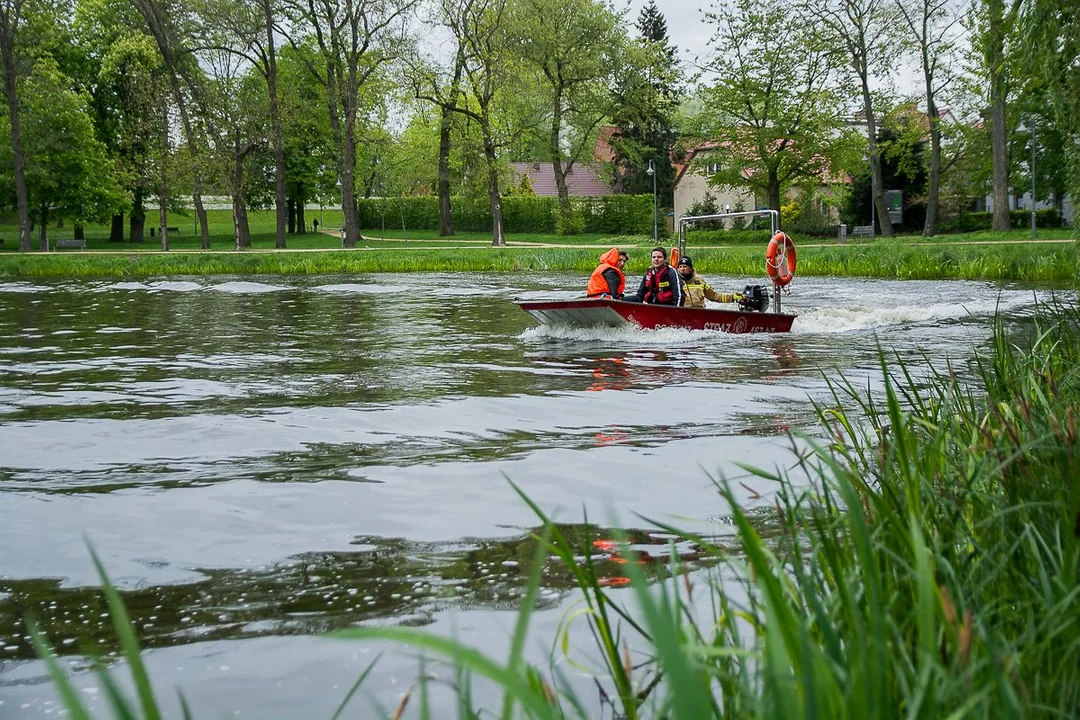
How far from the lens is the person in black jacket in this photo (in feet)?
54.9

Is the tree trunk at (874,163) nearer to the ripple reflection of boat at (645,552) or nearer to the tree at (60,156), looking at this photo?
the tree at (60,156)

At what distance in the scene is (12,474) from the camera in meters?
7.64

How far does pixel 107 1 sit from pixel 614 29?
26.2 m

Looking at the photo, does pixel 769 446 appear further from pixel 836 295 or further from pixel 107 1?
pixel 107 1

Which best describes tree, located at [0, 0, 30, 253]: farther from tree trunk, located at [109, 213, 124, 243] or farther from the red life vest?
the red life vest

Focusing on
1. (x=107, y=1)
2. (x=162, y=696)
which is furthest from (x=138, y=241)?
(x=162, y=696)

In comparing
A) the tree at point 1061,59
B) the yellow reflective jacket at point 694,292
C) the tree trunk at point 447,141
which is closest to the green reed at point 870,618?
the tree at point 1061,59

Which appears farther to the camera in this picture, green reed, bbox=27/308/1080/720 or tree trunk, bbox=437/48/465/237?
tree trunk, bbox=437/48/465/237

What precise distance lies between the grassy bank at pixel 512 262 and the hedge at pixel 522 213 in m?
23.6

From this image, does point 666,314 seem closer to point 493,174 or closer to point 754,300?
point 754,300

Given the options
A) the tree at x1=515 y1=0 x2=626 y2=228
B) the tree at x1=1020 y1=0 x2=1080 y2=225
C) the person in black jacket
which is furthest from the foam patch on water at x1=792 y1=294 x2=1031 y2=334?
the tree at x1=515 y1=0 x2=626 y2=228

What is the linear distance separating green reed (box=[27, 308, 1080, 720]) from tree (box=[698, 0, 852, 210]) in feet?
162

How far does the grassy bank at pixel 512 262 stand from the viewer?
27.3 meters

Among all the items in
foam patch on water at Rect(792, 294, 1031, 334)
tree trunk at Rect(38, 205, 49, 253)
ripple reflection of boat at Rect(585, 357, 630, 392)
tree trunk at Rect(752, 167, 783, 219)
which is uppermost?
tree trunk at Rect(752, 167, 783, 219)
